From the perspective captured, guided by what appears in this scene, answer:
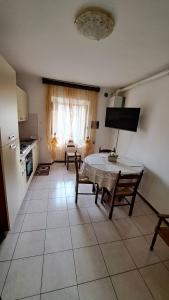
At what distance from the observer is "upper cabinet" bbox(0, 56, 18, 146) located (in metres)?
1.42

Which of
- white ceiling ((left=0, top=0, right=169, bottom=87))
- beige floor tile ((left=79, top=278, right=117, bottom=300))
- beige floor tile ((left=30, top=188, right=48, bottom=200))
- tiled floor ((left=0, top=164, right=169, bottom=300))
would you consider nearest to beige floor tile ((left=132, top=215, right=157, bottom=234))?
tiled floor ((left=0, top=164, right=169, bottom=300))

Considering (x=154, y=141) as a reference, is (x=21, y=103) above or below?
above

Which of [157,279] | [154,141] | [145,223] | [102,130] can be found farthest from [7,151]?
[102,130]

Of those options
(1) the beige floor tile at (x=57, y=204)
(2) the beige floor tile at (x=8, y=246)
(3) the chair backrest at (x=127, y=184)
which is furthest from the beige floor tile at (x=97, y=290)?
(1) the beige floor tile at (x=57, y=204)

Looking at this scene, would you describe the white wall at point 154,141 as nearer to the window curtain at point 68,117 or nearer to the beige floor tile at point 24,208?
the window curtain at point 68,117

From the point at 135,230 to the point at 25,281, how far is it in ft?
4.79

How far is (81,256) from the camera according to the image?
1518 mm

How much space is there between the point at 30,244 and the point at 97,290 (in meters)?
0.87

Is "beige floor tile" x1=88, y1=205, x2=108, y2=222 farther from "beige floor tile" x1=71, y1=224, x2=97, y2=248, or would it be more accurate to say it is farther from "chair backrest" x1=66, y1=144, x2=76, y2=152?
"chair backrest" x1=66, y1=144, x2=76, y2=152

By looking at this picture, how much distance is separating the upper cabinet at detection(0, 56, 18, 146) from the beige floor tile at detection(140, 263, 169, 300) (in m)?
2.04

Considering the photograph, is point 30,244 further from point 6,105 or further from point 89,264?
point 6,105

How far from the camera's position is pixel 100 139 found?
14.6 ft

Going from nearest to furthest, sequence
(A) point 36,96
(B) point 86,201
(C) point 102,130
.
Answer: (B) point 86,201, (A) point 36,96, (C) point 102,130

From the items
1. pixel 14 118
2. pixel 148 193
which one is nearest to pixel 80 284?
pixel 148 193
